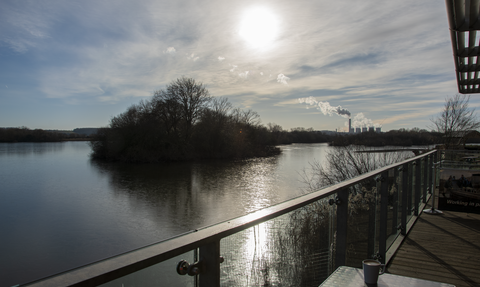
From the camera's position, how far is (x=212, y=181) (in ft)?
64.0

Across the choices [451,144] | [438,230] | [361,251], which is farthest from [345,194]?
[451,144]

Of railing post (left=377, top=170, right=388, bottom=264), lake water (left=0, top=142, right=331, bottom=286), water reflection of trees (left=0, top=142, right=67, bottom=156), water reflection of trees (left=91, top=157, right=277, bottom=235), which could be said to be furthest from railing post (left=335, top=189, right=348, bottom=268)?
water reflection of trees (left=0, top=142, right=67, bottom=156)

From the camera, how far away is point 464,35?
3199mm

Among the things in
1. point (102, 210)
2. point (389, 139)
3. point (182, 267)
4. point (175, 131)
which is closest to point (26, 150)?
point (175, 131)

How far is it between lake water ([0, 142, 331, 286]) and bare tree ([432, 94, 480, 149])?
8.60 meters

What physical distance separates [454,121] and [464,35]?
1685 cm

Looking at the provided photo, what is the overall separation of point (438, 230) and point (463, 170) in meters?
1.26

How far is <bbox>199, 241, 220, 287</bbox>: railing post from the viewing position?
2.74 feet

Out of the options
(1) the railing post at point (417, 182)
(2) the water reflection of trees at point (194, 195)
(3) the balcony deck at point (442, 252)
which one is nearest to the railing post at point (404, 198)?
(3) the balcony deck at point (442, 252)

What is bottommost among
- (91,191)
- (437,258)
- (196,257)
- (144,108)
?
(91,191)

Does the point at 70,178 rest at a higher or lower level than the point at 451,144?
lower

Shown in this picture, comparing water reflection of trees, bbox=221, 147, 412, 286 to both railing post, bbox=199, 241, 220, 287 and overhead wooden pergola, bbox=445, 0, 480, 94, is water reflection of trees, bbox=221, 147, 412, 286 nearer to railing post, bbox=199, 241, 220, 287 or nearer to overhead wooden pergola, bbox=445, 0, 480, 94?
railing post, bbox=199, 241, 220, 287

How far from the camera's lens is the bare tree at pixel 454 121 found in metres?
16.1

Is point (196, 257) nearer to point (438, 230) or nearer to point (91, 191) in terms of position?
point (438, 230)
